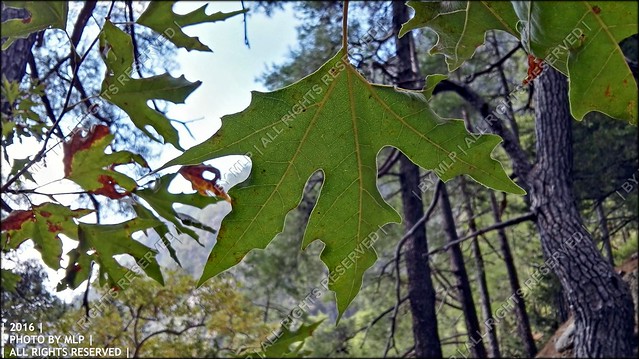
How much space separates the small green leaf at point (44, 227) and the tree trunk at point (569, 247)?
8.99 ft

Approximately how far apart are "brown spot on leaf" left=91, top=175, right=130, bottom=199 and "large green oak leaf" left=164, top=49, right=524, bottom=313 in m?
0.14

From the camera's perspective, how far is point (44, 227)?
679 millimetres

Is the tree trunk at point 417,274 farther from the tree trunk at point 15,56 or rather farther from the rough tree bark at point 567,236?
the tree trunk at point 15,56

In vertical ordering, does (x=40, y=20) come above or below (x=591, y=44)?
above

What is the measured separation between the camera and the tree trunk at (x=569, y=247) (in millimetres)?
2646

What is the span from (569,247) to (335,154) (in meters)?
2.56

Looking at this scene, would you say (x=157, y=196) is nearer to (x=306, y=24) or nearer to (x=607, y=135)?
(x=306, y=24)

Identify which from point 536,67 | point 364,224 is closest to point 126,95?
point 364,224

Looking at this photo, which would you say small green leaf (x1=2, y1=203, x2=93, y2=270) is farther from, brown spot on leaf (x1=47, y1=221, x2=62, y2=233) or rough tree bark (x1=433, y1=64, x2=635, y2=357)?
rough tree bark (x1=433, y1=64, x2=635, y2=357)

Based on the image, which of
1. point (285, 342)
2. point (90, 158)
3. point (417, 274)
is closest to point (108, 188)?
point (90, 158)

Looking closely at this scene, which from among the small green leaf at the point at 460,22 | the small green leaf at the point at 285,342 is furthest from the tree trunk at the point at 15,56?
the small green leaf at the point at 460,22

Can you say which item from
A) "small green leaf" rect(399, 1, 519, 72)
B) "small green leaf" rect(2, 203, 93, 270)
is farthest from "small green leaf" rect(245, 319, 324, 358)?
"small green leaf" rect(399, 1, 519, 72)

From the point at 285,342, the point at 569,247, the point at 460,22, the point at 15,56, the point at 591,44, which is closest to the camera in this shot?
the point at 591,44

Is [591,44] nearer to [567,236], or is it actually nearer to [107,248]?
[107,248]
